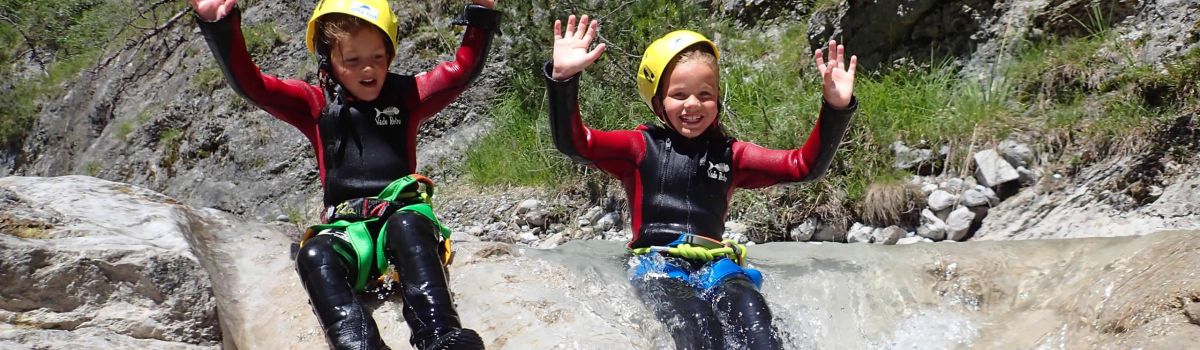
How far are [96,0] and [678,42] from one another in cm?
978

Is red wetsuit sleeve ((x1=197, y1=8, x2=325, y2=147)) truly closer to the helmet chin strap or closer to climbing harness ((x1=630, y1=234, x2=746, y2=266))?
the helmet chin strap

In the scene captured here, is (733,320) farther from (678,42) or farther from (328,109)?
(328,109)

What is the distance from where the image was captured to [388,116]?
297cm

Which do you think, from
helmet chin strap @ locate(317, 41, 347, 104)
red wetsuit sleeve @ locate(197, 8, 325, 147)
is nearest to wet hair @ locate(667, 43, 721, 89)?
helmet chin strap @ locate(317, 41, 347, 104)

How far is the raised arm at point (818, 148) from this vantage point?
9.64ft

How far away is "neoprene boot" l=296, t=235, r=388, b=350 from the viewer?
7.48 ft

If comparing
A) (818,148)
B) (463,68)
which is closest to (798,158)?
(818,148)

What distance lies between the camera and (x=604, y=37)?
18.9ft

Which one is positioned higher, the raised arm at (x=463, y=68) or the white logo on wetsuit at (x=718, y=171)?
the raised arm at (x=463, y=68)

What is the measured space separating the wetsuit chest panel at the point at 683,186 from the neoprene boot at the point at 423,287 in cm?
83

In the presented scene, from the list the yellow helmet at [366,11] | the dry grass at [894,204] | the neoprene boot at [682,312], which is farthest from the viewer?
the dry grass at [894,204]

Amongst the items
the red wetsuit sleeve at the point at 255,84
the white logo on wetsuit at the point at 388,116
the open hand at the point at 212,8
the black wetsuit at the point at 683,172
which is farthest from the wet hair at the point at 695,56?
the open hand at the point at 212,8

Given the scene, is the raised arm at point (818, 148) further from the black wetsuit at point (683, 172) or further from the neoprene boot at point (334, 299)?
the neoprene boot at point (334, 299)

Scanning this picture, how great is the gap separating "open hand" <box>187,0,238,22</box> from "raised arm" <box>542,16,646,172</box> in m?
1.01
